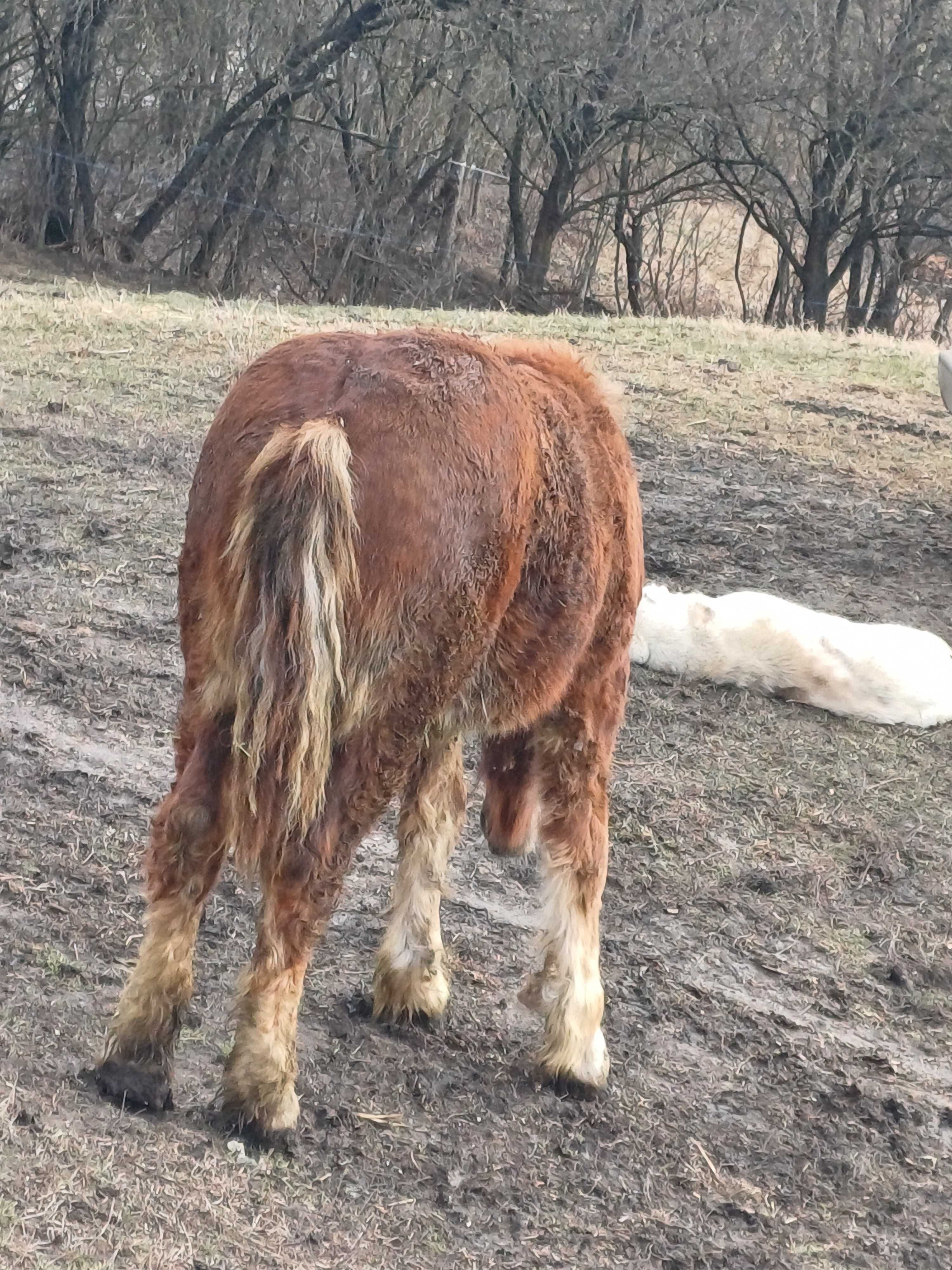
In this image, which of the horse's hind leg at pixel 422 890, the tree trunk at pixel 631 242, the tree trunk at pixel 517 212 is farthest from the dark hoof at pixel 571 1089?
the tree trunk at pixel 631 242

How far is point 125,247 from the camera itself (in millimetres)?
18000

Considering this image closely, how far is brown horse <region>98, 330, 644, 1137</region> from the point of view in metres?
2.50

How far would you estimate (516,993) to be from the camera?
3.64 m

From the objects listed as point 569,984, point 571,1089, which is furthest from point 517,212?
point 571,1089

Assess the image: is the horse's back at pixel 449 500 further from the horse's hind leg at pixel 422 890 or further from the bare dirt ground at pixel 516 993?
the bare dirt ground at pixel 516 993

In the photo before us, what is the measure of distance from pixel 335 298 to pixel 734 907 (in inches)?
641

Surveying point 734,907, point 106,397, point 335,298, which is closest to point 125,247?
point 335,298

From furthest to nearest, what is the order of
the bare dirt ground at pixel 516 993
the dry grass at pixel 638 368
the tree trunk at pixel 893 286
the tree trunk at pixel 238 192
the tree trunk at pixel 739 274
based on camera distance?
the tree trunk at pixel 893 286 → the tree trunk at pixel 739 274 → the tree trunk at pixel 238 192 → the dry grass at pixel 638 368 → the bare dirt ground at pixel 516 993

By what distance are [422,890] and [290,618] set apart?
126cm

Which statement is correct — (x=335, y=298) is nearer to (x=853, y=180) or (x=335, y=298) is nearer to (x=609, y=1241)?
(x=853, y=180)

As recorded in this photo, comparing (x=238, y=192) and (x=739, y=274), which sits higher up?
(x=739, y=274)

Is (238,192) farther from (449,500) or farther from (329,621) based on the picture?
(329,621)

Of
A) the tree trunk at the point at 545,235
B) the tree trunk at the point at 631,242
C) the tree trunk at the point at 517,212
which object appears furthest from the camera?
the tree trunk at the point at 631,242

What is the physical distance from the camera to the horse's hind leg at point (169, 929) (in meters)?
2.68
